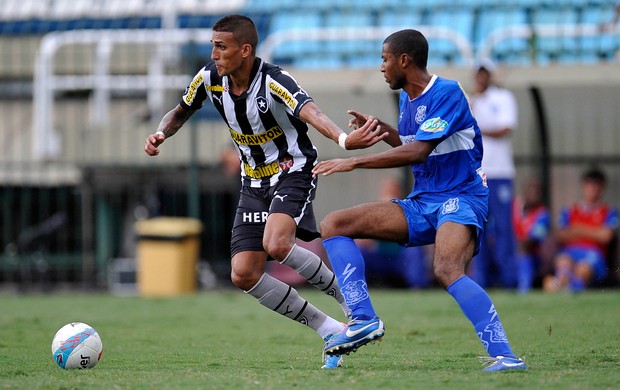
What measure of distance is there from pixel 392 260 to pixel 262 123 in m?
7.49

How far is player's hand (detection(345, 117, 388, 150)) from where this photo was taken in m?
6.82

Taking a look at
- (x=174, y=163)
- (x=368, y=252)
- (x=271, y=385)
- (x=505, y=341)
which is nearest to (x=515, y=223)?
(x=368, y=252)

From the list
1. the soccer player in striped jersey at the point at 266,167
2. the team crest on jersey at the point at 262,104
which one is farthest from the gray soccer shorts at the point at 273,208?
the team crest on jersey at the point at 262,104

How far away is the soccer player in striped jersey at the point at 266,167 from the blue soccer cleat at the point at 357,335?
806 millimetres

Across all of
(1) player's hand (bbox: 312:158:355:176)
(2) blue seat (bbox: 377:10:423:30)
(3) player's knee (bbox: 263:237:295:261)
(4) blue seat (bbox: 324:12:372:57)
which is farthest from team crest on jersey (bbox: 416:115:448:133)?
(2) blue seat (bbox: 377:10:423:30)

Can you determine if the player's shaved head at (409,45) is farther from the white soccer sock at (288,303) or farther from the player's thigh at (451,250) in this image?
the white soccer sock at (288,303)

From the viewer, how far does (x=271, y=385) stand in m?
5.95

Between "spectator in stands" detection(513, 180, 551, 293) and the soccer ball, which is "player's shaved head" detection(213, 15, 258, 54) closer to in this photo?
the soccer ball

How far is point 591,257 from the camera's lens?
13758 millimetres

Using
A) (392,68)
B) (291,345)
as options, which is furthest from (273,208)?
(291,345)

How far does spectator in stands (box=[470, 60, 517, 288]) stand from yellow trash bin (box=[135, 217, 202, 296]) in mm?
4089

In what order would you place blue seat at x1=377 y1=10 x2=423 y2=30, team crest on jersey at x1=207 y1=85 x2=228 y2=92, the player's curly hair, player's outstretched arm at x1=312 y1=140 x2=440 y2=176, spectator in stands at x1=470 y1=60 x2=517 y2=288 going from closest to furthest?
1. player's outstretched arm at x1=312 y1=140 x2=440 y2=176
2. team crest on jersey at x1=207 y1=85 x2=228 y2=92
3. spectator in stands at x1=470 y1=60 x2=517 y2=288
4. the player's curly hair
5. blue seat at x1=377 y1=10 x2=423 y2=30

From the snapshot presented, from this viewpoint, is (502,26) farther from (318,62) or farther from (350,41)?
(318,62)

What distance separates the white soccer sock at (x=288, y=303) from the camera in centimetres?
770
